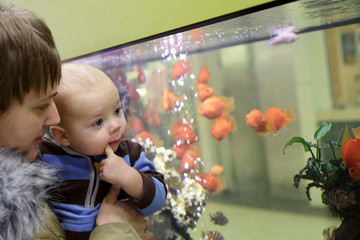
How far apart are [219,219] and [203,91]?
545 mm

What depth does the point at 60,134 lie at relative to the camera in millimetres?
1235

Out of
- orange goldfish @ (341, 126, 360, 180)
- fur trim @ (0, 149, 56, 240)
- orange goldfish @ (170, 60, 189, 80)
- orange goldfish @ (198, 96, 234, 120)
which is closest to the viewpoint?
fur trim @ (0, 149, 56, 240)

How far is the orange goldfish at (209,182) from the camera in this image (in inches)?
62.6

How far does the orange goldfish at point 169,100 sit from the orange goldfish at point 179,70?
8 centimetres

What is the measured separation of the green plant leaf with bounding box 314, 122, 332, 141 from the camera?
4.06 feet

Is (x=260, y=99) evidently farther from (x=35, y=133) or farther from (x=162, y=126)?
(x=35, y=133)

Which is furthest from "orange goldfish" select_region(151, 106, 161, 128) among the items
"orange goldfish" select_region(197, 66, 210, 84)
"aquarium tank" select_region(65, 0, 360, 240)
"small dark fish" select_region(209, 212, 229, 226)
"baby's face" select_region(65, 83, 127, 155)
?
"baby's face" select_region(65, 83, 127, 155)

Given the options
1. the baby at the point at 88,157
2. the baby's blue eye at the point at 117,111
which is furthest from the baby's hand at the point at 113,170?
the baby's blue eye at the point at 117,111

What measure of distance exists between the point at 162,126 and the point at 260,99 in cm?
57

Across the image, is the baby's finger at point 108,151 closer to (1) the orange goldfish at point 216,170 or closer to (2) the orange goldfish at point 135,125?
(1) the orange goldfish at point 216,170

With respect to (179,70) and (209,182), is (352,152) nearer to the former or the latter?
(209,182)

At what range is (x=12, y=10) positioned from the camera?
989 millimetres

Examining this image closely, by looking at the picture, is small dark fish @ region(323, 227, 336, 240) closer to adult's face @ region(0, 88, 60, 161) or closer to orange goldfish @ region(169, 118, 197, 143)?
orange goldfish @ region(169, 118, 197, 143)

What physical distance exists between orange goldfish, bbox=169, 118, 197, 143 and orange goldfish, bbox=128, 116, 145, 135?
0.78 ft
